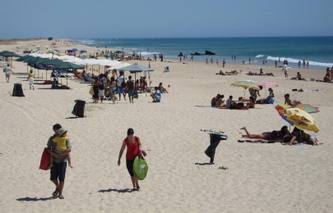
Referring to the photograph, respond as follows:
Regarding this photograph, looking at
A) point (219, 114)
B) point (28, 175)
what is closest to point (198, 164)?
point (28, 175)

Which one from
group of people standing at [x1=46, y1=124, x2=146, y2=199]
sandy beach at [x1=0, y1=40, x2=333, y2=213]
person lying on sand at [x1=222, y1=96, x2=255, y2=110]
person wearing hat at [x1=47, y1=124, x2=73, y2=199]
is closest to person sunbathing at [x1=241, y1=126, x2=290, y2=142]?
sandy beach at [x1=0, y1=40, x2=333, y2=213]

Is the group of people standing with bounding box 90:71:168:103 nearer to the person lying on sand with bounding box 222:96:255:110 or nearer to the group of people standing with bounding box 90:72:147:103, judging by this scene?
the group of people standing with bounding box 90:72:147:103

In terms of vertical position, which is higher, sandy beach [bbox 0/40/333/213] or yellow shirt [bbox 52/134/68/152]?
yellow shirt [bbox 52/134/68/152]

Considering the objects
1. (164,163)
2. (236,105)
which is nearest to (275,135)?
(164,163)

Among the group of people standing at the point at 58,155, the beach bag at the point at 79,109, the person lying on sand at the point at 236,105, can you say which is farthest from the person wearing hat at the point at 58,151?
the person lying on sand at the point at 236,105

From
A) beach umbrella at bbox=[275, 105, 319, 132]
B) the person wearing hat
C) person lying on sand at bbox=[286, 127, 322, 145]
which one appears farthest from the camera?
person lying on sand at bbox=[286, 127, 322, 145]

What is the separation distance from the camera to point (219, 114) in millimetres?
18359

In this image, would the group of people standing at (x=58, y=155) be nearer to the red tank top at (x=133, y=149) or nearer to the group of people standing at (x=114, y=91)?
the red tank top at (x=133, y=149)

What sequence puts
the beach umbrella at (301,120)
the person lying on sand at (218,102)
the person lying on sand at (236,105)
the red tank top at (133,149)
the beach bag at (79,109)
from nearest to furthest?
the red tank top at (133,149)
the beach umbrella at (301,120)
the beach bag at (79,109)
the person lying on sand at (236,105)
the person lying on sand at (218,102)

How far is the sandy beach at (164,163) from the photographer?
8.59 metres

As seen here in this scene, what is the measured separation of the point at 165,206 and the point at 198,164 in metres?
3.06

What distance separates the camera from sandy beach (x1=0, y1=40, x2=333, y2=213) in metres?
8.59

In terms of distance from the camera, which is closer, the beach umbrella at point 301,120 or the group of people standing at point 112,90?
Result: the beach umbrella at point 301,120

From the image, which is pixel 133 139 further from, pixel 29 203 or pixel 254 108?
pixel 254 108
